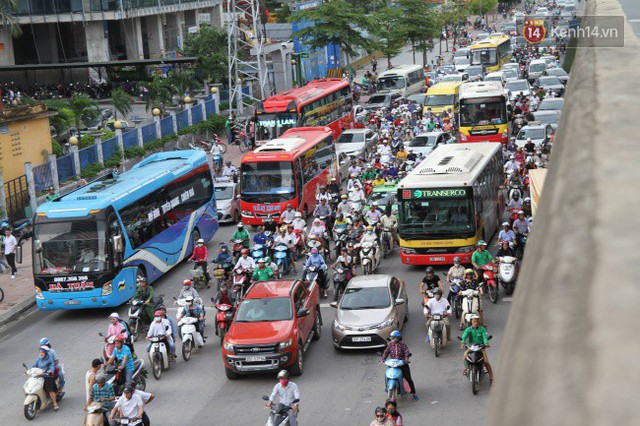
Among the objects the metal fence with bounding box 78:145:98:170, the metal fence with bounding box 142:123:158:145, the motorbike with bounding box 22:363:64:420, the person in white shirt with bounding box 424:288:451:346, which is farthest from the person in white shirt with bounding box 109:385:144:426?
the metal fence with bounding box 142:123:158:145

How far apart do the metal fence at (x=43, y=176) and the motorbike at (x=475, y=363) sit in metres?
21.5

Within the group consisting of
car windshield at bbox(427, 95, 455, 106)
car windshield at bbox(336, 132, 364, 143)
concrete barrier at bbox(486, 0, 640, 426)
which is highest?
concrete barrier at bbox(486, 0, 640, 426)

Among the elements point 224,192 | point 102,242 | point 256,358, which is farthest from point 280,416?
point 224,192

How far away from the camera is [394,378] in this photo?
1603 cm

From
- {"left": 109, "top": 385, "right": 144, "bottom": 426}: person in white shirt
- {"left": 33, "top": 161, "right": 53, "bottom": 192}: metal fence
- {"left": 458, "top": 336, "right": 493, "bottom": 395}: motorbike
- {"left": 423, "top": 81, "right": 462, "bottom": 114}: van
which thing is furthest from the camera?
{"left": 423, "top": 81, "right": 462, "bottom": 114}: van

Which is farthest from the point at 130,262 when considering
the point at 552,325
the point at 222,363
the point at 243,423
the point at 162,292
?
the point at 552,325

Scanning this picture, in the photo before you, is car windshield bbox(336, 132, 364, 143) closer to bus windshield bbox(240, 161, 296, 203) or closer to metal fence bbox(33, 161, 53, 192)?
bus windshield bbox(240, 161, 296, 203)

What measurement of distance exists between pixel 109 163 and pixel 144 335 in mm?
19125

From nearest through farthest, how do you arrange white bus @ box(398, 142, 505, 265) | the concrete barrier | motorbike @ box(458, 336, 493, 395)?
1. the concrete barrier
2. motorbike @ box(458, 336, 493, 395)
3. white bus @ box(398, 142, 505, 265)

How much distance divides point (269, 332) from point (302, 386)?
1.12 meters

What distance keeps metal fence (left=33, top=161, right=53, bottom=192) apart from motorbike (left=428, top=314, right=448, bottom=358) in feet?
63.9

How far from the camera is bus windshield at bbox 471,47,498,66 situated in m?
66.7

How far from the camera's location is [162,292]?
25.4 metres

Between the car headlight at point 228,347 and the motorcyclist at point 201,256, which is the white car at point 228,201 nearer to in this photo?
the motorcyclist at point 201,256
